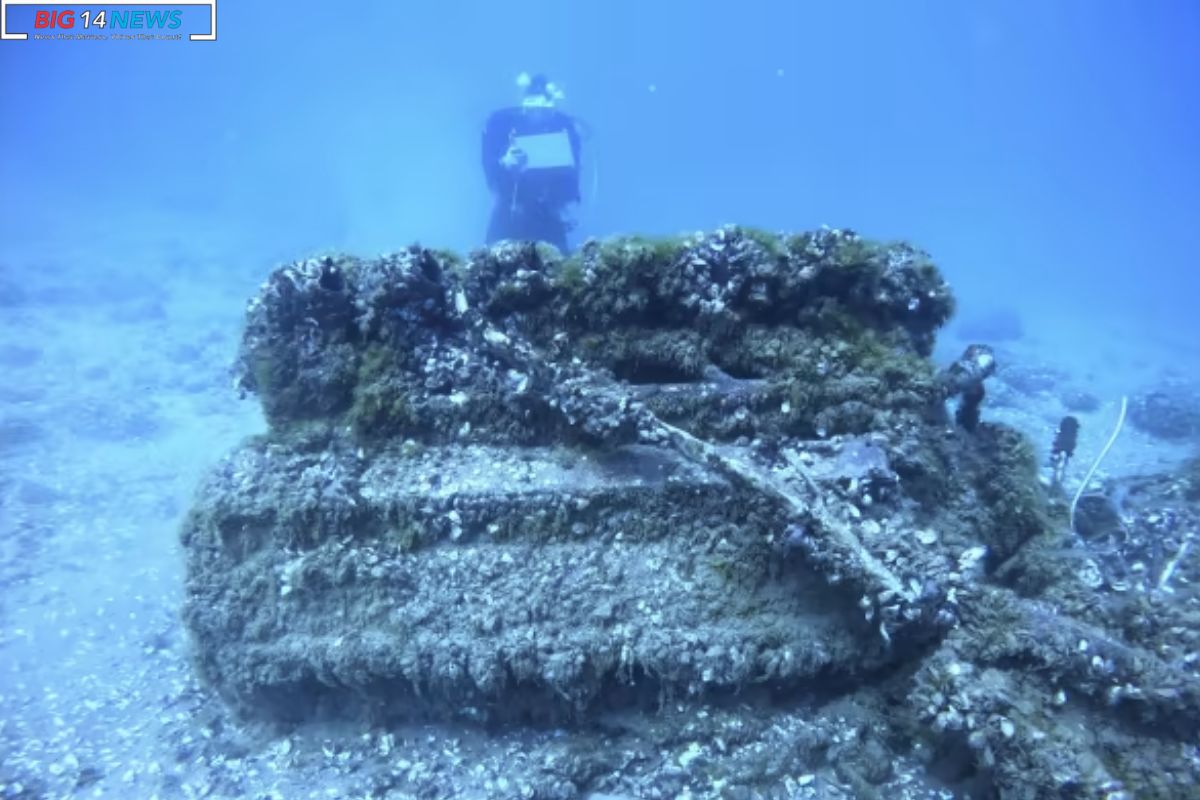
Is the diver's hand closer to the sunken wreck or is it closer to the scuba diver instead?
the scuba diver

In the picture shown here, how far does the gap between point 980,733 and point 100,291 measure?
27.3 meters

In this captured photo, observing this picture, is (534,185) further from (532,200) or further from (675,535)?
(675,535)

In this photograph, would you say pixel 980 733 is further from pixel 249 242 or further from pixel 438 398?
pixel 249 242

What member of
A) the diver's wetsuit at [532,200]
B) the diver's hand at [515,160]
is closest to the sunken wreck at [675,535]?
the diver's wetsuit at [532,200]

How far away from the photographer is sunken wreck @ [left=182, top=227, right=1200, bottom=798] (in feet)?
14.1

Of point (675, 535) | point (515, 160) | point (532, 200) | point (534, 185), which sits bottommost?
point (675, 535)

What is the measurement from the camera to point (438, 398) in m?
5.54

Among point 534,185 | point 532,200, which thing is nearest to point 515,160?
point 534,185

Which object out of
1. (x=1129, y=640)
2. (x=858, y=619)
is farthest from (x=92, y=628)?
(x=1129, y=640)

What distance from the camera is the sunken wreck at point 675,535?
4305mm

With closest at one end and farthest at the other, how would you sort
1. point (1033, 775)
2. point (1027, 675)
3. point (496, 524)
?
point (1033, 775)
point (1027, 675)
point (496, 524)

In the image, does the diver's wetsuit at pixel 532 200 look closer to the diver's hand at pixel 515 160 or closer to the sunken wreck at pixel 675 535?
the diver's hand at pixel 515 160

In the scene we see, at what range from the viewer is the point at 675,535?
16.7ft

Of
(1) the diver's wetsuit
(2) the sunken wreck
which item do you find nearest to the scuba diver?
(1) the diver's wetsuit
